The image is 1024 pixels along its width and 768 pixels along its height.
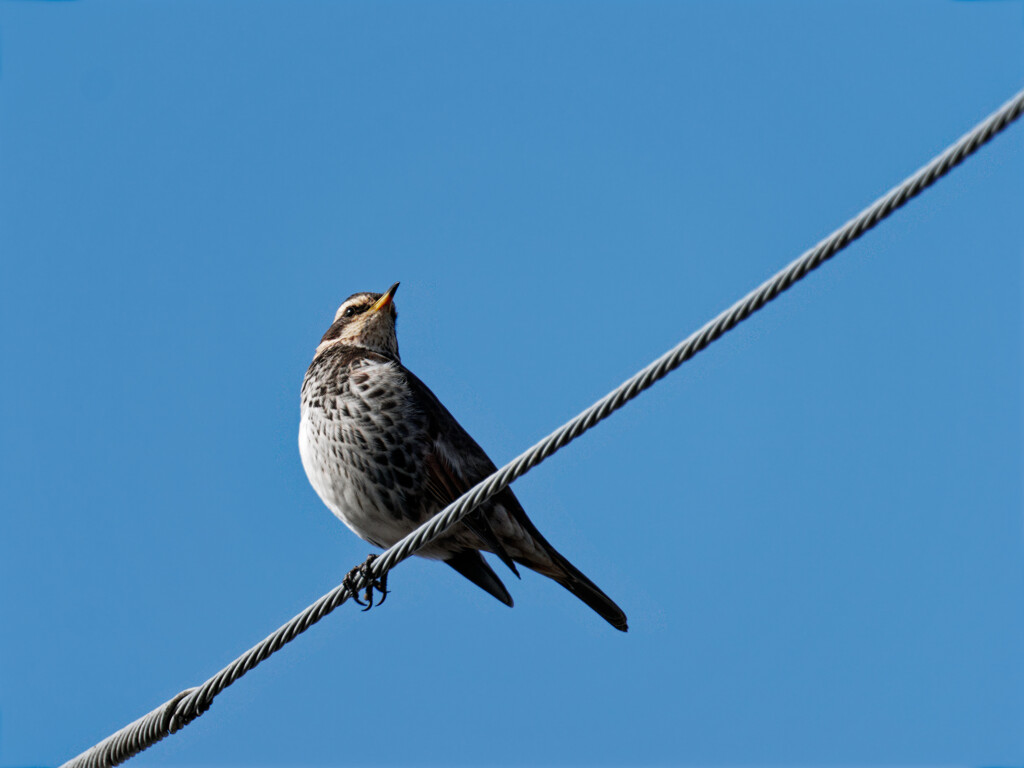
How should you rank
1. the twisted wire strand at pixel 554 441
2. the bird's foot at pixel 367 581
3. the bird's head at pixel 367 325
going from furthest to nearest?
the bird's head at pixel 367 325 → the bird's foot at pixel 367 581 → the twisted wire strand at pixel 554 441

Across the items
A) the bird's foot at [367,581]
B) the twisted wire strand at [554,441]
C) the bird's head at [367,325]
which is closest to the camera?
the twisted wire strand at [554,441]

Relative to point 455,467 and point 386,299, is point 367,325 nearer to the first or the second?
point 386,299

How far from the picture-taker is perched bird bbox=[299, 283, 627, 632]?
7.47 metres

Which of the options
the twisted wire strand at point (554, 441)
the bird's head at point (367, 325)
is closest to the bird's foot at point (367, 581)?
the twisted wire strand at point (554, 441)

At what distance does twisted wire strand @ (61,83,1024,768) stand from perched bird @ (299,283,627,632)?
77 cm

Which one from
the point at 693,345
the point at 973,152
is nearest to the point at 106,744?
the point at 693,345

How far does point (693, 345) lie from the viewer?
4.34 metres

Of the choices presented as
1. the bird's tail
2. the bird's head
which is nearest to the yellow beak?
the bird's head

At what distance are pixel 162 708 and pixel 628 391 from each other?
2.73m

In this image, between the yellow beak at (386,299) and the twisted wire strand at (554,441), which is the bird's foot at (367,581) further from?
the yellow beak at (386,299)

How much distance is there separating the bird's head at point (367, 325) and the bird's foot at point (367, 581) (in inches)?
93.9

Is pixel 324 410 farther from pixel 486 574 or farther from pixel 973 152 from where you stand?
pixel 973 152

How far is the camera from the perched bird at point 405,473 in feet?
24.5

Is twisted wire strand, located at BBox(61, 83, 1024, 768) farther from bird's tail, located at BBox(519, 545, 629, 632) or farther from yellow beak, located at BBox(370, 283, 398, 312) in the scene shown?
yellow beak, located at BBox(370, 283, 398, 312)
